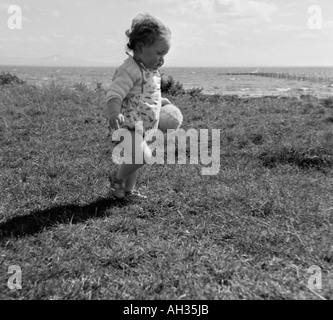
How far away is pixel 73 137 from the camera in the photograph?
261 inches

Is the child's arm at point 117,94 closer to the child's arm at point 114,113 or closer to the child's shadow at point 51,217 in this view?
the child's arm at point 114,113

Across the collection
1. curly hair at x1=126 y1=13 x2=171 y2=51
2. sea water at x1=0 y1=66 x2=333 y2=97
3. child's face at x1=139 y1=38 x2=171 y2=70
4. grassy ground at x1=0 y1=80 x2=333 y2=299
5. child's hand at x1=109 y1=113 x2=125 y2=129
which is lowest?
grassy ground at x1=0 y1=80 x2=333 y2=299

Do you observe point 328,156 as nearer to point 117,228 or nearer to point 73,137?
point 117,228

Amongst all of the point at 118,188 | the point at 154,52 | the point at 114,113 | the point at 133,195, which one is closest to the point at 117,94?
the point at 114,113

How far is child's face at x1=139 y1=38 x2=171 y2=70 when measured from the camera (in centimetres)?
346

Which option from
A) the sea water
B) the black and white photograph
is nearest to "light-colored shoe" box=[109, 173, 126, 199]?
the black and white photograph

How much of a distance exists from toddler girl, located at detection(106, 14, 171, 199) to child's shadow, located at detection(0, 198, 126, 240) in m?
0.40

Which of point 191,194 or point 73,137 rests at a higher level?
point 73,137

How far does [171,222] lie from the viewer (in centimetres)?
361

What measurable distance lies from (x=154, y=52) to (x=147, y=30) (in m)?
0.20

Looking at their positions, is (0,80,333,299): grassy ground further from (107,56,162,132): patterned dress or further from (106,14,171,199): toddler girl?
(107,56,162,132): patterned dress

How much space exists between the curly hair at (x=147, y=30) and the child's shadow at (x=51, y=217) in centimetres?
166
